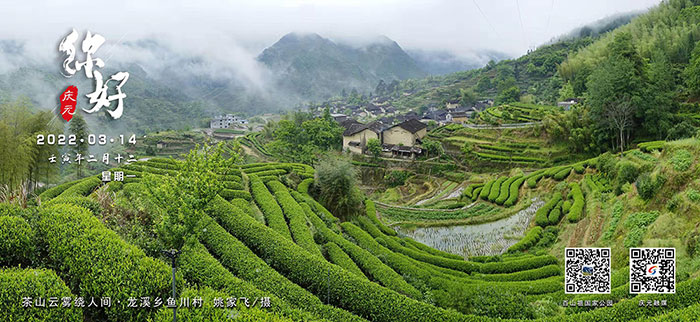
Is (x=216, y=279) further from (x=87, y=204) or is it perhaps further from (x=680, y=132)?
(x=680, y=132)

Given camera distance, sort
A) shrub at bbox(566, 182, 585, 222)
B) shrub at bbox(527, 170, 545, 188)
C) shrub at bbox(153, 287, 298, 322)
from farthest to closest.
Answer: shrub at bbox(527, 170, 545, 188), shrub at bbox(566, 182, 585, 222), shrub at bbox(153, 287, 298, 322)

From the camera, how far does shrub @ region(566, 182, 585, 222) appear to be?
1866 cm

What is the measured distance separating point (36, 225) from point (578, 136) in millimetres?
36454

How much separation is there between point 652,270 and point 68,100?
596 inches

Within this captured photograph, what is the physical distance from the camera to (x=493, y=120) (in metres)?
47.5

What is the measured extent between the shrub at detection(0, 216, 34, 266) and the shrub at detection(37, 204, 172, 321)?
0.34 meters

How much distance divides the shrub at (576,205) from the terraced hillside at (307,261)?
0.09m

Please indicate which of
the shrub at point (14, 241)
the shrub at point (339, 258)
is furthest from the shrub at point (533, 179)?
the shrub at point (14, 241)

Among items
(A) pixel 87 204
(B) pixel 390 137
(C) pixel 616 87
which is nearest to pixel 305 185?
(A) pixel 87 204

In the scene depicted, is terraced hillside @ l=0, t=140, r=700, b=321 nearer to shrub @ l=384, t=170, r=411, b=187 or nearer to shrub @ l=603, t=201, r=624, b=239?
shrub @ l=603, t=201, r=624, b=239

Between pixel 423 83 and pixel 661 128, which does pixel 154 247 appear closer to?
pixel 661 128

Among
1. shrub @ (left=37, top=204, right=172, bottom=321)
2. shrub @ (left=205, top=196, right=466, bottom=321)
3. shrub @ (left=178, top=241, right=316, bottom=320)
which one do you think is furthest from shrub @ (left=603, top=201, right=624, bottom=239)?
shrub @ (left=37, top=204, right=172, bottom=321)

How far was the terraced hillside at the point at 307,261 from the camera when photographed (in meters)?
6.59

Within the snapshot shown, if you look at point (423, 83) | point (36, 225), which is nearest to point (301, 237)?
point (36, 225)
